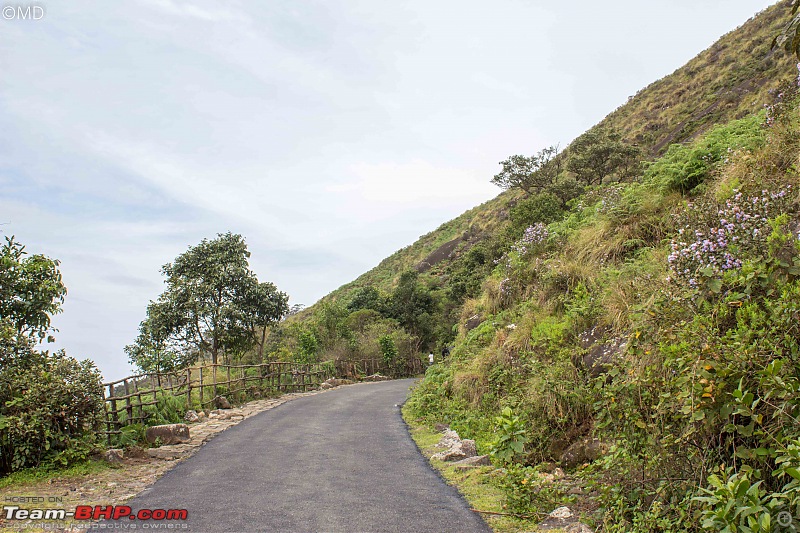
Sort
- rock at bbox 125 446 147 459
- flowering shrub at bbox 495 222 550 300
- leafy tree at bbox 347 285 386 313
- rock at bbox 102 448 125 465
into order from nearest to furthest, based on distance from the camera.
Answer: rock at bbox 102 448 125 465 < rock at bbox 125 446 147 459 < flowering shrub at bbox 495 222 550 300 < leafy tree at bbox 347 285 386 313

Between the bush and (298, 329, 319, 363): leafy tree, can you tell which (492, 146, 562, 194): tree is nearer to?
(298, 329, 319, 363): leafy tree

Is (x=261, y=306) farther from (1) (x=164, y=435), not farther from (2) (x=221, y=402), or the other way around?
(1) (x=164, y=435)

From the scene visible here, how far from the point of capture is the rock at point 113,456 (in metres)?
9.19

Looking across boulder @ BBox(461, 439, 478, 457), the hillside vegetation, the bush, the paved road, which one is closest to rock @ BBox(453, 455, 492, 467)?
the hillside vegetation

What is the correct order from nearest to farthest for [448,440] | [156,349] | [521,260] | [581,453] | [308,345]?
[581,453] → [448,440] → [521,260] → [156,349] → [308,345]

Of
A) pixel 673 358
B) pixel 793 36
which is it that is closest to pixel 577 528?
pixel 673 358

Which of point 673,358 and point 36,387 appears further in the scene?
point 36,387

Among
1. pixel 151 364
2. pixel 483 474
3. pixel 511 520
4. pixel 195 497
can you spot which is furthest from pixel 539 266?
pixel 151 364

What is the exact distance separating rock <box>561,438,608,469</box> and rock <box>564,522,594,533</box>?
5.23ft

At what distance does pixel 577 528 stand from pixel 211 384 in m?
13.8

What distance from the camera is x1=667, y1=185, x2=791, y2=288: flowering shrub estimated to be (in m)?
5.27

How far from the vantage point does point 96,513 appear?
617 centimetres

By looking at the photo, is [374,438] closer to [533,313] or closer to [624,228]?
[533,313]

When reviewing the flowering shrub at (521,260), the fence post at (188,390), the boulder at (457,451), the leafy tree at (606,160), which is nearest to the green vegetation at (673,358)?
the boulder at (457,451)
